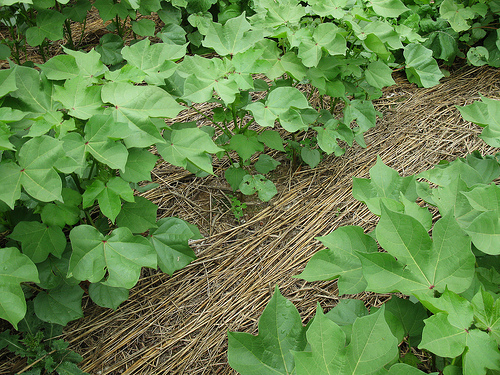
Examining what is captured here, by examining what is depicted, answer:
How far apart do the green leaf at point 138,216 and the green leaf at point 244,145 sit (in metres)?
0.51

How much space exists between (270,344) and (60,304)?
942 mm

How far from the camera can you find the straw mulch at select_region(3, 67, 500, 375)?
152cm

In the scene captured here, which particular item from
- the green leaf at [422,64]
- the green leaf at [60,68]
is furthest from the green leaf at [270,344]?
the green leaf at [422,64]

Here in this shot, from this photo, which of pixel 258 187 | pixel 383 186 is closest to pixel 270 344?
pixel 383 186

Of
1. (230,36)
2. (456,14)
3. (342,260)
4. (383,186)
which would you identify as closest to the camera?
(342,260)

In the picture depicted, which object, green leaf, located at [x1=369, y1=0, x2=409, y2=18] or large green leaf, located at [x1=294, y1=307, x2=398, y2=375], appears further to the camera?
green leaf, located at [x1=369, y1=0, x2=409, y2=18]

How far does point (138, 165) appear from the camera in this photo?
1.38 meters

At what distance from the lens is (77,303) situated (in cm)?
148

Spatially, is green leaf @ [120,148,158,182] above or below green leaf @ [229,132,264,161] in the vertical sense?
above

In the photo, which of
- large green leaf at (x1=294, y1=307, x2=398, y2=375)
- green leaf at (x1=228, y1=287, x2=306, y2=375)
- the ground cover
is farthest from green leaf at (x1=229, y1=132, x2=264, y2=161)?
large green leaf at (x1=294, y1=307, x2=398, y2=375)

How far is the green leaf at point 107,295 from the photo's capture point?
149 cm

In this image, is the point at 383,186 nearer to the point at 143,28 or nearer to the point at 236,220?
the point at 236,220

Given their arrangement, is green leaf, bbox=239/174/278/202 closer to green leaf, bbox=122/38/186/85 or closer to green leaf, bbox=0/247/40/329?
green leaf, bbox=122/38/186/85

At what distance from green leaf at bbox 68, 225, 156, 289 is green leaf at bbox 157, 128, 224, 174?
1.07 feet
